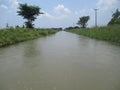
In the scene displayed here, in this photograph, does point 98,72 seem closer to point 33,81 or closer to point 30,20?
point 33,81

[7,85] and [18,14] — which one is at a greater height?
[18,14]

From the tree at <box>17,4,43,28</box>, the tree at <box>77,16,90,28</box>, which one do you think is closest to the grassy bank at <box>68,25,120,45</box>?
the tree at <box>17,4,43,28</box>

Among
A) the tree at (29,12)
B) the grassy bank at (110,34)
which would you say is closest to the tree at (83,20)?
the tree at (29,12)

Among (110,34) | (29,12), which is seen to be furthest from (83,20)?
(110,34)

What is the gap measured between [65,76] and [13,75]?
1.60m

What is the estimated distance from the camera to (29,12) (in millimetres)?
39469

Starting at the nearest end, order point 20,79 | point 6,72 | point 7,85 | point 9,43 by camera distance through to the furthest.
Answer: point 7,85
point 20,79
point 6,72
point 9,43

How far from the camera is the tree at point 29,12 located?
129 feet

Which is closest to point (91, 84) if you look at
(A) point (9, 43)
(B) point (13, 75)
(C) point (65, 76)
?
(C) point (65, 76)

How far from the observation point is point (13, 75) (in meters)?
6.45

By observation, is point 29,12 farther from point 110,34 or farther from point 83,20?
point 83,20

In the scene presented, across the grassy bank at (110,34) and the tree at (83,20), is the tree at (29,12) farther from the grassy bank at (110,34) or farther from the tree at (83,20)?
the tree at (83,20)

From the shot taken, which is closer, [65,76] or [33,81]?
[33,81]

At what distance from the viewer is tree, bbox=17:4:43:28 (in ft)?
129
